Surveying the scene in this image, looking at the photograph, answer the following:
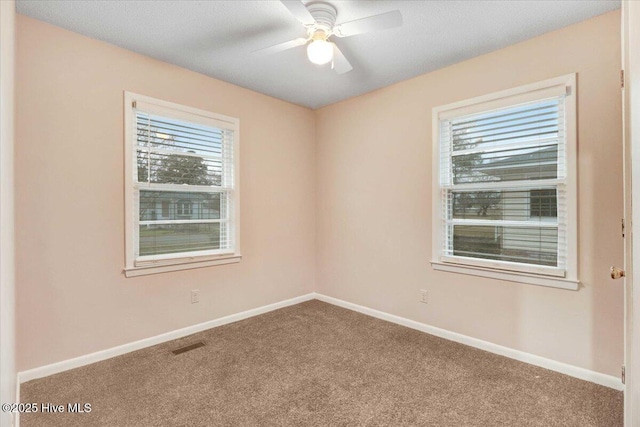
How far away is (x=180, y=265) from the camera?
297cm

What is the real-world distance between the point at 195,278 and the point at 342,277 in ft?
5.57

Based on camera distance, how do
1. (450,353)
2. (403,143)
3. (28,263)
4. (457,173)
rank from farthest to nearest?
(403,143) < (457,173) < (450,353) < (28,263)

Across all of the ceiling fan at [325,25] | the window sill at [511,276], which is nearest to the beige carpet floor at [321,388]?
the window sill at [511,276]

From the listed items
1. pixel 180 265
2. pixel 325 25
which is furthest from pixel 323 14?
pixel 180 265

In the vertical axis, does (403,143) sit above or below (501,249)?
above

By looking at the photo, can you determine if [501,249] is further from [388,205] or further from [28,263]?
[28,263]

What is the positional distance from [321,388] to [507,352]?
158 centimetres

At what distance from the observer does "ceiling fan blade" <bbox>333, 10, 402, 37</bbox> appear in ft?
5.83

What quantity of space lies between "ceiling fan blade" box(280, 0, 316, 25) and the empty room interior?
18 mm

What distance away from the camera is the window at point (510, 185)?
7.67 feet

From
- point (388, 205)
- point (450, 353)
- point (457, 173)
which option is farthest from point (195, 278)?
point (457, 173)

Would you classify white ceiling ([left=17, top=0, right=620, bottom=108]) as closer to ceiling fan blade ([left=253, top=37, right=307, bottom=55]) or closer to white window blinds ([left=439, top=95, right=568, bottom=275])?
ceiling fan blade ([left=253, top=37, right=307, bottom=55])

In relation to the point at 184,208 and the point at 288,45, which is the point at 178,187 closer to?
the point at 184,208

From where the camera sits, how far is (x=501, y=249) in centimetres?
270
